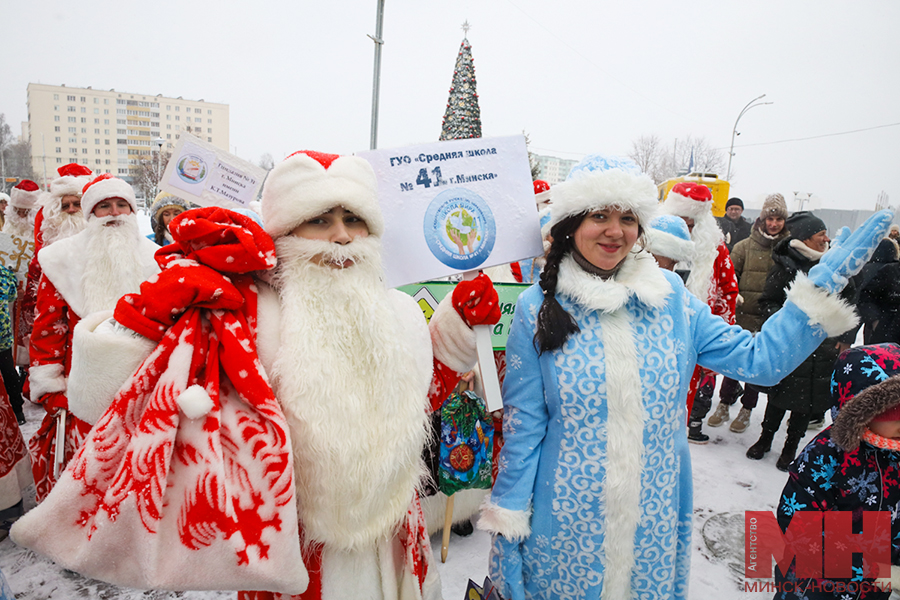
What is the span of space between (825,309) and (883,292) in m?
5.10

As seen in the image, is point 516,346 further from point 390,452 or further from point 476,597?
point 476,597

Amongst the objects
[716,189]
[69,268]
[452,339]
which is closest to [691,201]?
[452,339]

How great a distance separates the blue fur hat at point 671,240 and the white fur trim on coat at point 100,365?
11.0 feet

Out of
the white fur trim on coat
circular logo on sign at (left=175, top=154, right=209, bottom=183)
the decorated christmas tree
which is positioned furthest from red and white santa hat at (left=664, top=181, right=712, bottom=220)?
the decorated christmas tree

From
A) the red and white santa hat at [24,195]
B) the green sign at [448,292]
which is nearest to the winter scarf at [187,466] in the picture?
the green sign at [448,292]

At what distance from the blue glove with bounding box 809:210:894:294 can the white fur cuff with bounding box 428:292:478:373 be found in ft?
3.92

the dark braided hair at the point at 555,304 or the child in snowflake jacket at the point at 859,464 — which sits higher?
the dark braided hair at the point at 555,304

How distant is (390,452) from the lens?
1.51 metres

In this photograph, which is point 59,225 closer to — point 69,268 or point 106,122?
Answer: point 69,268

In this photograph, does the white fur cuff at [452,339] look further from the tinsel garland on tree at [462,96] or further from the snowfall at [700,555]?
the tinsel garland on tree at [462,96]

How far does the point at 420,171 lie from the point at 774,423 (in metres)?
4.41

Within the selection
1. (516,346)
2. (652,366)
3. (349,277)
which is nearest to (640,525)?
(652,366)

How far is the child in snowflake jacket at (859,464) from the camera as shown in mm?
1901

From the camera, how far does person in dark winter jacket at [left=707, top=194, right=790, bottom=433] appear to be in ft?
17.1
